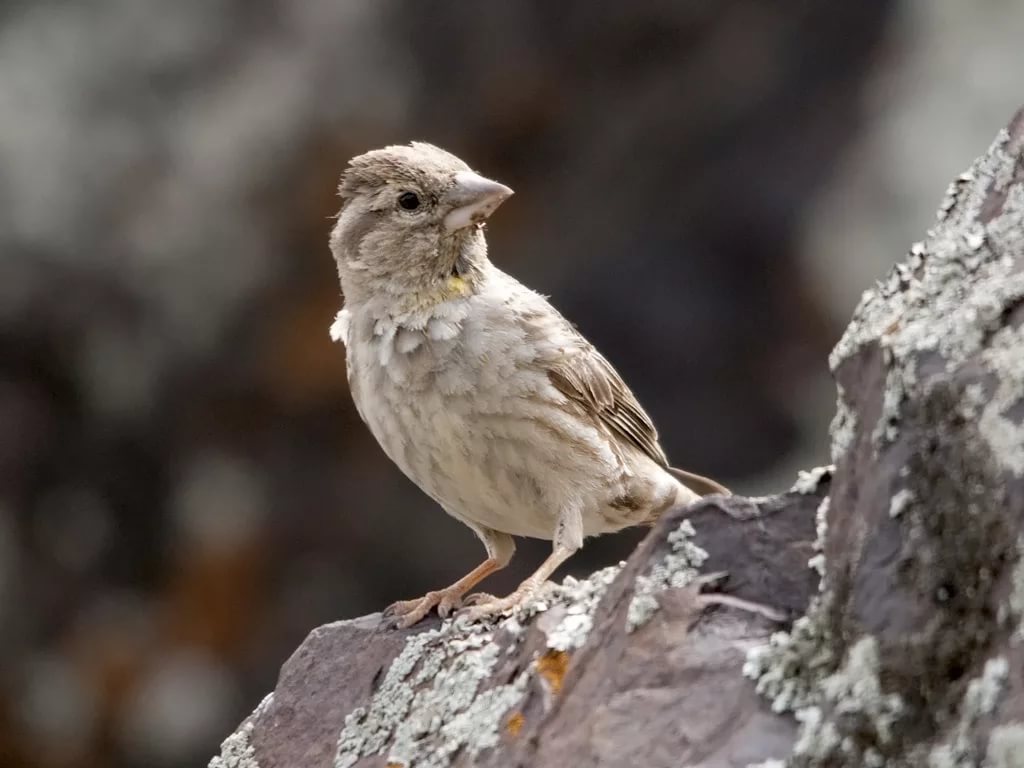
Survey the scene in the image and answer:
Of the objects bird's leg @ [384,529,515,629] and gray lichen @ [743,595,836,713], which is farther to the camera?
bird's leg @ [384,529,515,629]

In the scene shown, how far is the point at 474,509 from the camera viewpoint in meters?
4.68

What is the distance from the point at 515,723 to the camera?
2.99 meters

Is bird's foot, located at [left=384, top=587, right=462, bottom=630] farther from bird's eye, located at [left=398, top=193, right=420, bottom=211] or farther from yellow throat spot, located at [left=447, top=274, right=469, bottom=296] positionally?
bird's eye, located at [left=398, top=193, right=420, bottom=211]

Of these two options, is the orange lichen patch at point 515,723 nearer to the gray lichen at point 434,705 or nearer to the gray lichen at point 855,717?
the gray lichen at point 434,705

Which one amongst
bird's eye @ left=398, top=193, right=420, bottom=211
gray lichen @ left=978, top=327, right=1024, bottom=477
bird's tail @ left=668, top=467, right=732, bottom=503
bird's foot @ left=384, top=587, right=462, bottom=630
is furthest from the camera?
bird's tail @ left=668, top=467, right=732, bottom=503

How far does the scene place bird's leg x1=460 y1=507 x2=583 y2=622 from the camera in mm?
3822

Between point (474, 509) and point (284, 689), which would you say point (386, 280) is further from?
point (284, 689)

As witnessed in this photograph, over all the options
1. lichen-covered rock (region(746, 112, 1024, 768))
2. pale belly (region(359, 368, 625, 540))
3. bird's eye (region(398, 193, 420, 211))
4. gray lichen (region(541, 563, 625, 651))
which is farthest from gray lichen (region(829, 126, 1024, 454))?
bird's eye (region(398, 193, 420, 211))

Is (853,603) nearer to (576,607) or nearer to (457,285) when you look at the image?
(576,607)

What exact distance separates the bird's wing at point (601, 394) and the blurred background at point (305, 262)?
138 inches

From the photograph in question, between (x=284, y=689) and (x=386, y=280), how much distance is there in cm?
147

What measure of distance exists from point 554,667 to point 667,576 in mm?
363

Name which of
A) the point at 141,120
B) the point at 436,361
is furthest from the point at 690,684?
the point at 141,120

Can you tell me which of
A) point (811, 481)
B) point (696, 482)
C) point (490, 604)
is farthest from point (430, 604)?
point (696, 482)
